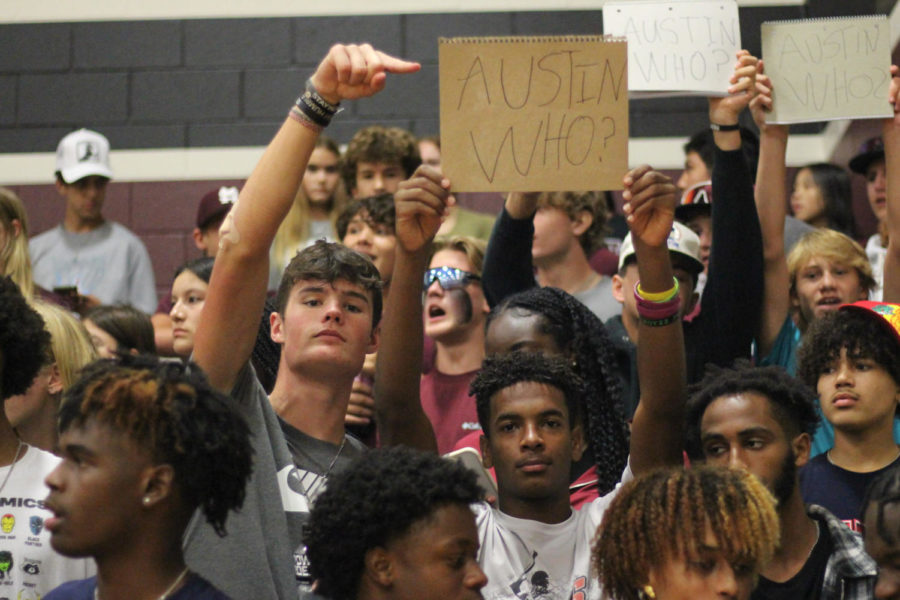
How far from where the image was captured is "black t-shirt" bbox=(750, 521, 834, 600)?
289 cm

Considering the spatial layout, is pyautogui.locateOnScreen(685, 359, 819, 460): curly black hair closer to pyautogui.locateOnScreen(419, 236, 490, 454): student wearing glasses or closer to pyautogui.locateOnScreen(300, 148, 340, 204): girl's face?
pyautogui.locateOnScreen(419, 236, 490, 454): student wearing glasses

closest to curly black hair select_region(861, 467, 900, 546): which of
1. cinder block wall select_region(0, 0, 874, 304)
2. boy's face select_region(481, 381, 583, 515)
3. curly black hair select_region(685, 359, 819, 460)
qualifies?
curly black hair select_region(685, 359, 819, 460)

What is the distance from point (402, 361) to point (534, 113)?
69 centimetres

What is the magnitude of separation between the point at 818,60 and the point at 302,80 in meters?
4.04

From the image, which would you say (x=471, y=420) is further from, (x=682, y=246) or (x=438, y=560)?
(x=438, y=560)

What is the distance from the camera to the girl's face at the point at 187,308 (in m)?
4.61

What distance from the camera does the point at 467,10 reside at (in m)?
7.32

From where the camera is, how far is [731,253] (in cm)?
379

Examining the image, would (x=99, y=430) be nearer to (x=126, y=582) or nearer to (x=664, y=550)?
(x=126, y=582)

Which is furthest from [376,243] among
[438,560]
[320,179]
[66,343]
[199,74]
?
[199,74]

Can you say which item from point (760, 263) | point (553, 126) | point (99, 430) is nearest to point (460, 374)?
point (760, 263)

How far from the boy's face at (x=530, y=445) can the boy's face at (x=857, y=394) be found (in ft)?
2.49

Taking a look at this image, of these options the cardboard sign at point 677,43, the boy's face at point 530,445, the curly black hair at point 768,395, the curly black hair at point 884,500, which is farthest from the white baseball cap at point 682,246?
the curly black hair at point 884,500

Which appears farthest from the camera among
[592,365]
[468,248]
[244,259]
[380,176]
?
[380,176]
